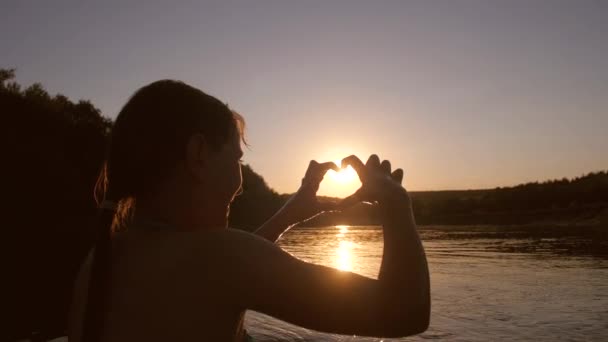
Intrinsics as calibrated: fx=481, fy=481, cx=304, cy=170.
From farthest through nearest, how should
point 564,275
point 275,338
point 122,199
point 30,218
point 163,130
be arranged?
point 30,218, point 564,275, point 275,338, point 122,199, point 163,130

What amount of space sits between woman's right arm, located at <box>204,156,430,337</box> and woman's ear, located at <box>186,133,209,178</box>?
0.27 metres

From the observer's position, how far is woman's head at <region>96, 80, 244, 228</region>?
150cm

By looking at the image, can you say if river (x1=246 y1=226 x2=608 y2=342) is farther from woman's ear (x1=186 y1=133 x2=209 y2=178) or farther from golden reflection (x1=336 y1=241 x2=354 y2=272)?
woman's ear (x1=186 y1=133 x2=209 y2=178)

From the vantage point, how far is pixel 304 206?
2.31 meters

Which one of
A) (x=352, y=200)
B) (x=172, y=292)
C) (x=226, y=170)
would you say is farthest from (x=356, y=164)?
(x=172, y=292)

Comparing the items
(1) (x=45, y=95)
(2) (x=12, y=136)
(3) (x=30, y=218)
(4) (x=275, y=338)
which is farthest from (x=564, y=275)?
(1) (x=45, y=95)

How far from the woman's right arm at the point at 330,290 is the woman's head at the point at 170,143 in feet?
0.95

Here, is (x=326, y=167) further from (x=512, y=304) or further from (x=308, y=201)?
(x=512, y=304)

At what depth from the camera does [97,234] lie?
60.1 inches

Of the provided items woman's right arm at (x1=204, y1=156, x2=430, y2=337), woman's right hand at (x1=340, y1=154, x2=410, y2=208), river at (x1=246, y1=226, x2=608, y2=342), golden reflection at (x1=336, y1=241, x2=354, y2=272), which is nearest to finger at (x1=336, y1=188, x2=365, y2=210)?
woman's right hand at (x1=340, y1=154, x2=410, y2=208)

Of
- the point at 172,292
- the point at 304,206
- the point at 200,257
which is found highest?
the point at 304,206

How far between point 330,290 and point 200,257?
37 cm

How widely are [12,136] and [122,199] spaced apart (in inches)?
1207

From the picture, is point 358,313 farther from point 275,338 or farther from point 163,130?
point 275,338
